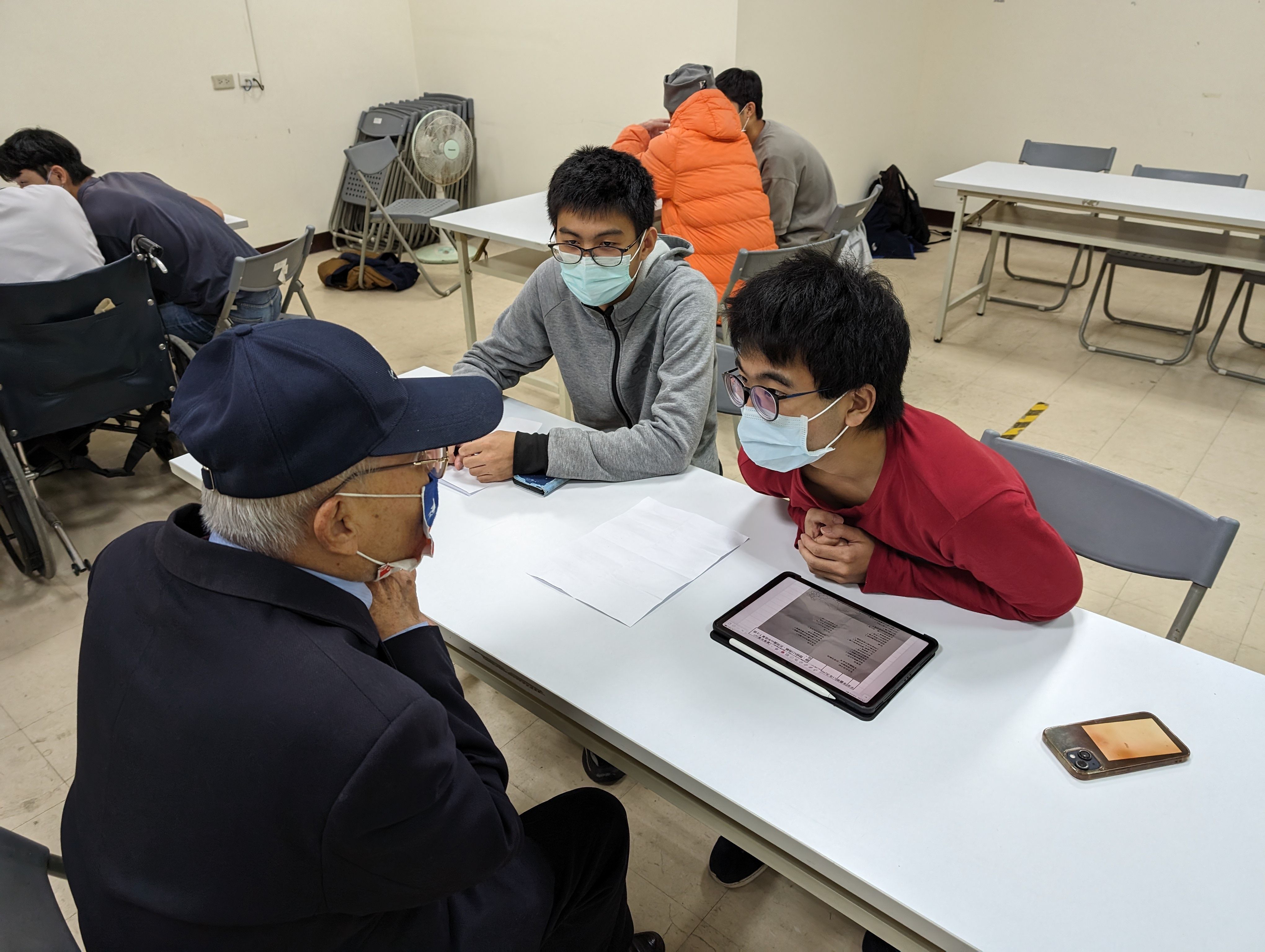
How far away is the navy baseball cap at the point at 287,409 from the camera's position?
80cm

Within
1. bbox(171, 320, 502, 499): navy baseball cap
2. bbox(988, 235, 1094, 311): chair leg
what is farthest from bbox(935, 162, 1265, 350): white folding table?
bbox(171, 320, 502, 499): navy baseball cap

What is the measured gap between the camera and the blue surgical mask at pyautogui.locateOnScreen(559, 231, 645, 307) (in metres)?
1.72

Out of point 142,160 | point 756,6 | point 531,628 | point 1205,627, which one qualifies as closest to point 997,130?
point 756,6

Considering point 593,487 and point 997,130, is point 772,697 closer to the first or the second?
point 593,487

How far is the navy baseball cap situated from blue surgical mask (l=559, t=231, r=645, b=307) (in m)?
0.88

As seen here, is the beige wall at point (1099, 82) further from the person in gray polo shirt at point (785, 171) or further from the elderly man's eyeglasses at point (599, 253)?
the elderly man's eyeglasses at point (599, 253)

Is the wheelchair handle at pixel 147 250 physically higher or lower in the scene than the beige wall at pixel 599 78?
lower

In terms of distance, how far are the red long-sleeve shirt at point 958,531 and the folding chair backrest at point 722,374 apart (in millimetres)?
606

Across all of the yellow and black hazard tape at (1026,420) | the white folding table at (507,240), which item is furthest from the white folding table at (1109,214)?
the white folding table at (507,240)

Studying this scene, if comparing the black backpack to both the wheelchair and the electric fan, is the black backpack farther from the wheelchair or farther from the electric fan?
the wheelchair

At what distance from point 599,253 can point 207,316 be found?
6.75ft

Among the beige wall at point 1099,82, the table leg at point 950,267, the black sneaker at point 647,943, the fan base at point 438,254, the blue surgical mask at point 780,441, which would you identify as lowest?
the black sneaker at point 647,943

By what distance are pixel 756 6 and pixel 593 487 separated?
3748mm

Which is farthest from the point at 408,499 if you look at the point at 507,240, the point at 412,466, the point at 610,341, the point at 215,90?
the point at 215,90
